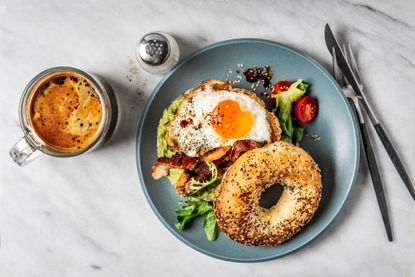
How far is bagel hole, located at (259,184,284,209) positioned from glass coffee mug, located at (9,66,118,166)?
849mm

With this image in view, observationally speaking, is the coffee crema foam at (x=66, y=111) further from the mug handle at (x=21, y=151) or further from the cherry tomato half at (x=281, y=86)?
the cherry tomato half at (x=281, y=86)

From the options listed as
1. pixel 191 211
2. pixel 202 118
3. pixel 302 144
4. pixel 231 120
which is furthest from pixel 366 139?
pixel 191 211

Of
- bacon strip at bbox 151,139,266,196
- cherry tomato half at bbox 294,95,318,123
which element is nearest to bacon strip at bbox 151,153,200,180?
bacon strip at bbox 151,139,266,196

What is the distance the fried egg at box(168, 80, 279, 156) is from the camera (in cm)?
296

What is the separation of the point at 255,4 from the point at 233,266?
1361mm

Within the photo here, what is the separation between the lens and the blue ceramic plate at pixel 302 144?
9.71 feet

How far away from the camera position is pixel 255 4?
3.11 metres

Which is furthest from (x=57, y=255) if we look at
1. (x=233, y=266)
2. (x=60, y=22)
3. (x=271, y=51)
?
(x=271, y=51)

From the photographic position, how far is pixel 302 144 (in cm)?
304

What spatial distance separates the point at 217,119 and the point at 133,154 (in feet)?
1.74

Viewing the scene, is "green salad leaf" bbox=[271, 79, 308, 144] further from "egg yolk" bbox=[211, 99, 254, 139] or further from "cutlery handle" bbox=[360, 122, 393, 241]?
"cutlery handle" bbox=[360, 122, 393, 241]

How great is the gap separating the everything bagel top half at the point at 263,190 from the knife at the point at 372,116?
390 mm

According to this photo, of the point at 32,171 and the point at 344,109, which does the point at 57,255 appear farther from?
the point at 344,109

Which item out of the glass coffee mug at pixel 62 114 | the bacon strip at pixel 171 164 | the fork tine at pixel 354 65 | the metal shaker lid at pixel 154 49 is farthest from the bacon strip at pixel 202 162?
the fork tine at pixel 354 65
